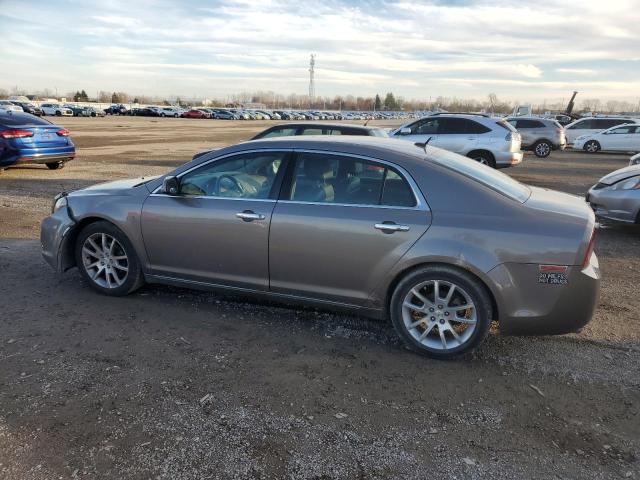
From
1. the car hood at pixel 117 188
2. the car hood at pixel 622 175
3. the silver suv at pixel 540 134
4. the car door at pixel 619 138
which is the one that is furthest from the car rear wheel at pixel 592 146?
the car hood at pixel 117 188

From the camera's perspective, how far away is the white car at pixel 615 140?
2447 cm

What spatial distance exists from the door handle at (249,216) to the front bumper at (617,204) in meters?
5.86

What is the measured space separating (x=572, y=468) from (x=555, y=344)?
1561 mm

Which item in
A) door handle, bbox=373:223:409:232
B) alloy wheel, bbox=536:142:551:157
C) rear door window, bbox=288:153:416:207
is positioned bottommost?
alloy wheel, bbox=536:142:551:157

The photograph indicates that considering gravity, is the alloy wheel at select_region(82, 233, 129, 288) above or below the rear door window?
below

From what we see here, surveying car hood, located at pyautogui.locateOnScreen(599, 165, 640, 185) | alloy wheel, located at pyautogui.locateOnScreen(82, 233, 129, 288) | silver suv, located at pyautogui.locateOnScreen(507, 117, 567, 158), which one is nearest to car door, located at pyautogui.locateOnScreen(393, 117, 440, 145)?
car hood, located at pyautogui.locateOnScreen(599, 165, 640, 185)

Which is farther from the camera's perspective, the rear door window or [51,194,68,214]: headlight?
[51,194,68,214]: headlight

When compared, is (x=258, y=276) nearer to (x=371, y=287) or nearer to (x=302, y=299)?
(x=302, y=299)

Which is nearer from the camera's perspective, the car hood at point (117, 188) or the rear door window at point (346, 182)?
the rear door window at point (346, 182)

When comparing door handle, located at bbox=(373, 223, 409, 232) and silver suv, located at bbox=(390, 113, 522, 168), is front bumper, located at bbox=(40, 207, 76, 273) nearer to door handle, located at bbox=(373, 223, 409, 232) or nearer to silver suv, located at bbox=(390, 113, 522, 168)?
door handle, located at bbox=(373, 223, 409, 232)

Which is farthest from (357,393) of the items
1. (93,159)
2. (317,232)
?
(93,159)

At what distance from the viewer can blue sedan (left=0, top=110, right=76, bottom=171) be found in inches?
458

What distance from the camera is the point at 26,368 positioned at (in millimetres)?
3555

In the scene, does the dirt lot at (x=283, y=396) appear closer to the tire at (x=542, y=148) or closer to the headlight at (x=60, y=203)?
the headlight at (x=60, y=203)
